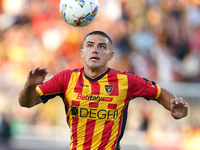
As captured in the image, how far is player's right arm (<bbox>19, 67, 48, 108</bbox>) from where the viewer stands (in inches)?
145

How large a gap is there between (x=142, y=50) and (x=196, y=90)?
5.83 feet

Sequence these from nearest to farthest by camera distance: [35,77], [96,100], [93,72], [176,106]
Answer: [35,77] → [176,106] → [96,100] → [93,72]

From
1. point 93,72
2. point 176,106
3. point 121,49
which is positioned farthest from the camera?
point 121,49

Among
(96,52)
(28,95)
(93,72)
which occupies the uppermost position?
(96,52)

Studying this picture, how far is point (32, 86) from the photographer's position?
374cm

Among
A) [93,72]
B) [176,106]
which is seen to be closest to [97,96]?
[93,72]

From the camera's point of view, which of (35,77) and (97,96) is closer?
(35,77)

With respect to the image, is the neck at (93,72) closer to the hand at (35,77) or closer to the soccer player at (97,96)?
the soccer player at (97,96)

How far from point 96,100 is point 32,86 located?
806 mm

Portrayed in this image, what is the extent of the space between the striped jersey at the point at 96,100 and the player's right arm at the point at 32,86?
159 millimetres

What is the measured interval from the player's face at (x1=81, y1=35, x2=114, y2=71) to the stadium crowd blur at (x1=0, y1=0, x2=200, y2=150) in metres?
4.45

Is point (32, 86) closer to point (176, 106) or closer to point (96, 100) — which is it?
point (96, 100)

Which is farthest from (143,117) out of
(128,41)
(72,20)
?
(72,20)

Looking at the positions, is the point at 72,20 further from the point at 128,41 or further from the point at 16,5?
the point at 16,5
